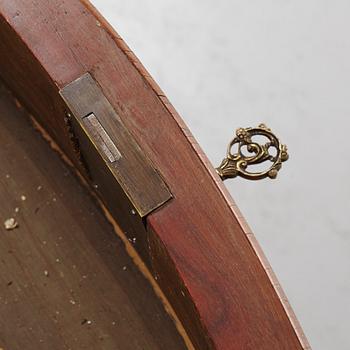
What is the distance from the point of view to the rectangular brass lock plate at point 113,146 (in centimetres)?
88

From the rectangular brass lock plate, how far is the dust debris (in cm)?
24

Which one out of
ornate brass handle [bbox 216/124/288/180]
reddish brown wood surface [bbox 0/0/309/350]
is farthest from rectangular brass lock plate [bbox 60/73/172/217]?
ornate brass handle [bbox 216/124/288/180]

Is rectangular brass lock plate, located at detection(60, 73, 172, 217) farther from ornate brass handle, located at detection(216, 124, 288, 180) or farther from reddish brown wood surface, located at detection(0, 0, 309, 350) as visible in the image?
ornate brass handle, located at detection(216, 124, 288, 180)

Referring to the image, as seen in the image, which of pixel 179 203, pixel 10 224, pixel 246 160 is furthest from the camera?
pixel 10 224

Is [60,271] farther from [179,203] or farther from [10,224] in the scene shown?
[179,203]

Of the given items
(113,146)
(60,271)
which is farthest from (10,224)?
(113,146)

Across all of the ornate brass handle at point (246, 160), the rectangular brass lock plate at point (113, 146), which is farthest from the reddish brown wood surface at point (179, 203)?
the ornate brass handle at point (246, 160)

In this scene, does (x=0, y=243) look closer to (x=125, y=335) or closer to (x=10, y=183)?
(x=10, y=183)

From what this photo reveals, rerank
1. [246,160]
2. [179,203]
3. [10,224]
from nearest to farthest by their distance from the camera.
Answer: [179,203]
[246,160]
[10,224]

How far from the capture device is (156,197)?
879 mm

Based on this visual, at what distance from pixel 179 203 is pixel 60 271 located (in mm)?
290

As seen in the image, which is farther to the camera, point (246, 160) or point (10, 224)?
point (10, 224)

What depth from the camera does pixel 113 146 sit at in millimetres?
895

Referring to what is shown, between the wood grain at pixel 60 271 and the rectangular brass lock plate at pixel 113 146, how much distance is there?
0.20 meters
